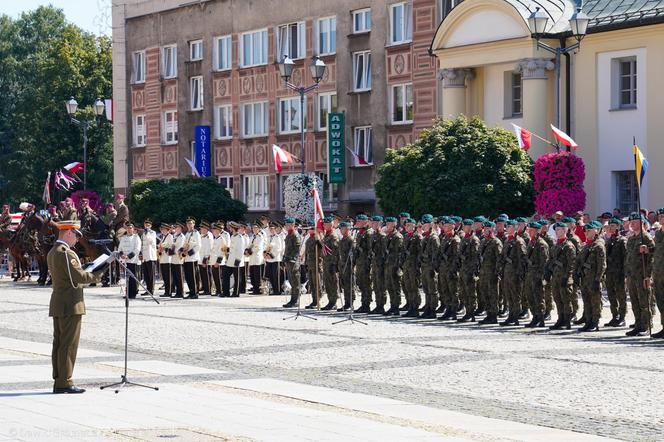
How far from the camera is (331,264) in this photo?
29.1 metres

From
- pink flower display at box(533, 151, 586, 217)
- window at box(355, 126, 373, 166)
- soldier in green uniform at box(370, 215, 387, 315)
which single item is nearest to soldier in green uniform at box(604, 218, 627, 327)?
soldier in green uniform at box(370, 215, 387, 315)

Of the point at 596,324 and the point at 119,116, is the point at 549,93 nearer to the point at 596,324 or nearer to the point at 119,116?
the point at 596,324

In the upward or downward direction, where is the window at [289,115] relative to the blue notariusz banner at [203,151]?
upward

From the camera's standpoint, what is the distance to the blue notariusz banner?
5916 centimetres

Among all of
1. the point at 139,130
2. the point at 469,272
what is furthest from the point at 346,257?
the point at 139,130

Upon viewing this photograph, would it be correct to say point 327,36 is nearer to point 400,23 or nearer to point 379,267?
point 400,23

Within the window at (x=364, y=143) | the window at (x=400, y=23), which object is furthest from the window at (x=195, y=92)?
the window at (x=400, y=23)

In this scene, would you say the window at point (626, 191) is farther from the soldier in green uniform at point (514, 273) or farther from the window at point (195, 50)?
the window at point (195, 50)

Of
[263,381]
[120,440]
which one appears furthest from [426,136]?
[120,440]

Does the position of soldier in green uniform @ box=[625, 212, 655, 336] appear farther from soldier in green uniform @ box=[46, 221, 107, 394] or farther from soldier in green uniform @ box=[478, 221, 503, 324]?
soldier in green uniform @ box=[46, 221, 107, 394]

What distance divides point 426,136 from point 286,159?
8.49 m

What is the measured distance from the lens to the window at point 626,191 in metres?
40.3

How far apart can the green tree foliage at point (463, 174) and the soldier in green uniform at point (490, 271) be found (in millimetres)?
12210

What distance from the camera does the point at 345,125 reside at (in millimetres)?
52062
